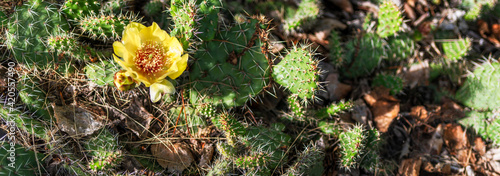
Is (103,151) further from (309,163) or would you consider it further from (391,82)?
(391,82)

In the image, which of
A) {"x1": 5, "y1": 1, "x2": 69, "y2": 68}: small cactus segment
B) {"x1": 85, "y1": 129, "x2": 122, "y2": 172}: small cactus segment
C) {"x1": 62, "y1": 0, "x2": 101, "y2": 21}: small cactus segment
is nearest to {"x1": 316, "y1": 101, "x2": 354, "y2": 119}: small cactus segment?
{"x1": 85, "y1": 129, "x2": 122, "y2": 172}: small cactus segment

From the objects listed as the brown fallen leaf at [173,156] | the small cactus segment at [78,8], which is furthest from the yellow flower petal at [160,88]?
the small cactus segment at [78,8]

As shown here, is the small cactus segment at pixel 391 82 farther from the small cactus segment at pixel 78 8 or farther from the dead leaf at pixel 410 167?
the small cactus segment at pixel 78 8

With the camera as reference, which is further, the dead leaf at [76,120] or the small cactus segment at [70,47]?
the dead leaf at [76,120]

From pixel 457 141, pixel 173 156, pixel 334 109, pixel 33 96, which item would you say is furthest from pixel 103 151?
pixel 457 141

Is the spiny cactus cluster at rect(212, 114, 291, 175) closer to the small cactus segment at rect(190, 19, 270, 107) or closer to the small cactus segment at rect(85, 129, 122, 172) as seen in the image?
the small cactus segment at rect(190, 19, 270, 107)

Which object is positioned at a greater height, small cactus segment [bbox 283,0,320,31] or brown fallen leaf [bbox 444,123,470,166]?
small cactus segment [bbox 283,0,320,31]
